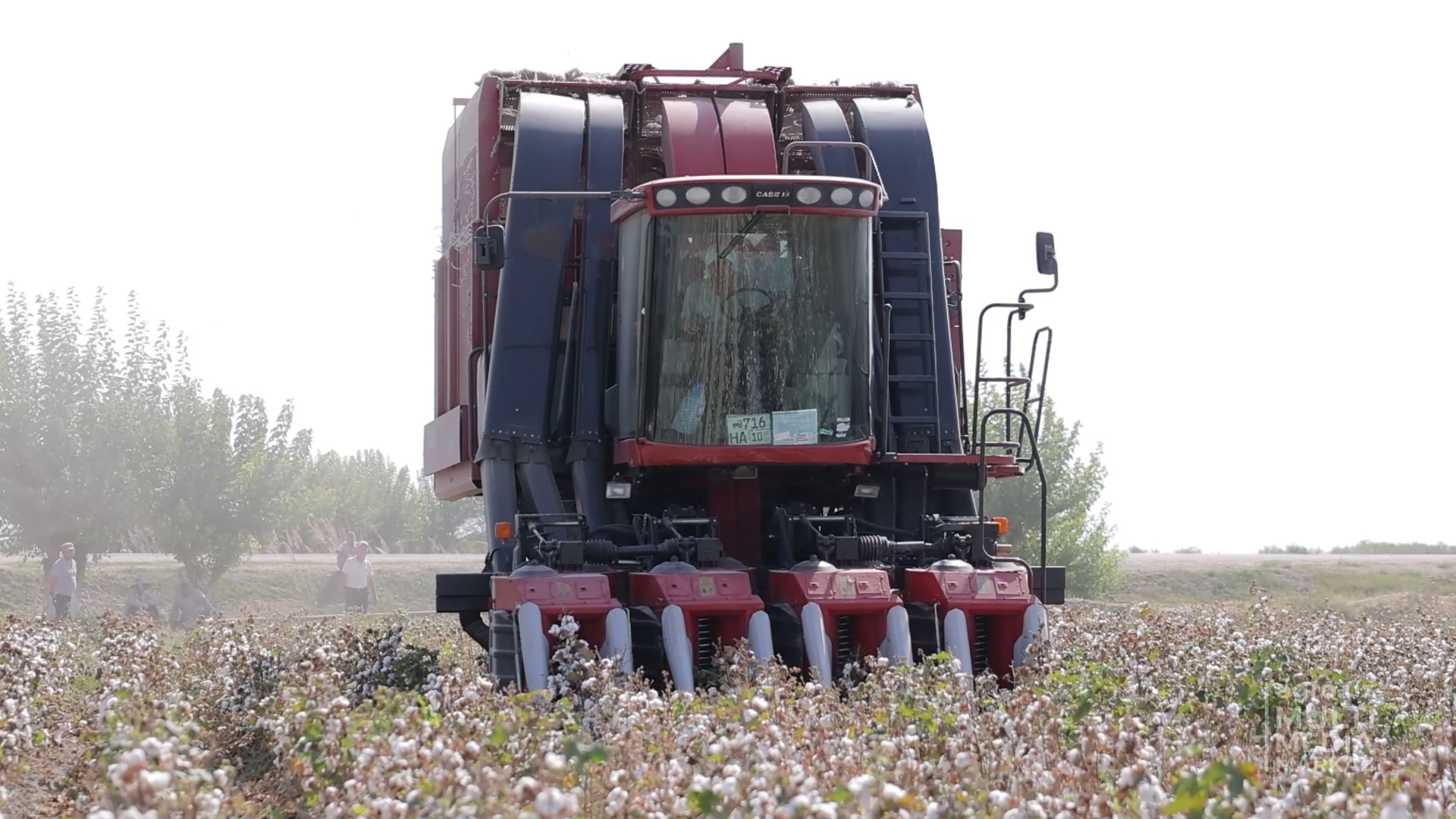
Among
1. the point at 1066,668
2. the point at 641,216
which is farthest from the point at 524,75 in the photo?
the point at 1066,668

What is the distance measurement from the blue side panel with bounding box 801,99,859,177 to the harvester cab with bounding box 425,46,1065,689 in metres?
0.02

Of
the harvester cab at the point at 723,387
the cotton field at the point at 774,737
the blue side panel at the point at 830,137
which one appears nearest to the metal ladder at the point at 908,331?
the harvester cab at the point at 723,387

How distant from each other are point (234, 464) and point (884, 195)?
3253 cm

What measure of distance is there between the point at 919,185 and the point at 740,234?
1.79 meters

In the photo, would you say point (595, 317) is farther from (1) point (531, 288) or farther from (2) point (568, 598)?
(2) point (568, 598)

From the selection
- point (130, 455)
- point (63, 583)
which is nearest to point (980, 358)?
point (63, 583)

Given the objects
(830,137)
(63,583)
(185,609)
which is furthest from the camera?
(185,609)

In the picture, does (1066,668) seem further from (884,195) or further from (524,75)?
(524,75)

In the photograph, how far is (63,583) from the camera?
25.7 meters

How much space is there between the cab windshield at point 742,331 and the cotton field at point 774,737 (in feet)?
5.76

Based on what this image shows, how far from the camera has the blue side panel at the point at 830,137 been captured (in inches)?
480

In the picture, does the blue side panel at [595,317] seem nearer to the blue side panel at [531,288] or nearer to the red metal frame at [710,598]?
the blue side panel at [531,288]

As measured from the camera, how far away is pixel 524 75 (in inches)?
505

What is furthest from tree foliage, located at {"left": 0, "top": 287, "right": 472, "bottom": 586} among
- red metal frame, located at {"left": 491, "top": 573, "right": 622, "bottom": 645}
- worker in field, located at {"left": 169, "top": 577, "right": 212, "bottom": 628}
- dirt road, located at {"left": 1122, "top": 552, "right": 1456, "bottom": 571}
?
red metal frame, located at {"left": 491, "top": 573, "right": 622, "bottom": 645}
